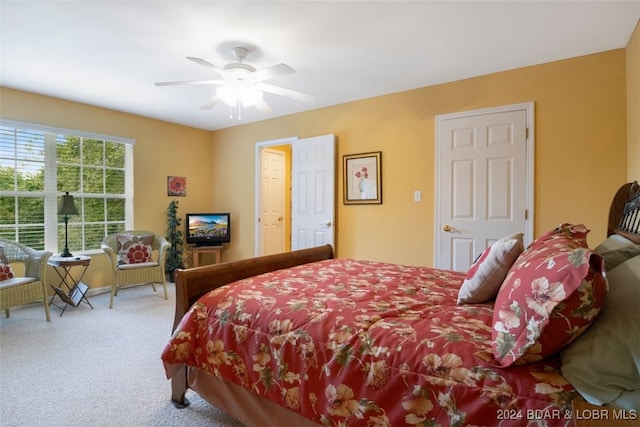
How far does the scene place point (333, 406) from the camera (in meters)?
1.27

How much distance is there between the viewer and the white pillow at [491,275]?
157 cm

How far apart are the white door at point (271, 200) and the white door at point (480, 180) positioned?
2.75m

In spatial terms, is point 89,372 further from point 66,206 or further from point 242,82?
point 242,82

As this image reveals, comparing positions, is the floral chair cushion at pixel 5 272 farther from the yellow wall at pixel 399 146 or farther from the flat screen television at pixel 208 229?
the flat screen television at pixel 208 229

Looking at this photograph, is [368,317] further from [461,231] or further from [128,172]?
[128,172]

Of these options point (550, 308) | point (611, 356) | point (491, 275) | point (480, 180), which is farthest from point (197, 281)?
point (480, 180)

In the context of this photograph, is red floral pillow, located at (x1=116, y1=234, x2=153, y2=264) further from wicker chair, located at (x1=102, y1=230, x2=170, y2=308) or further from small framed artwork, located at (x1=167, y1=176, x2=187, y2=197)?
small framed artwork, located at (x1=167, y1=176, x2=187, y2=197)

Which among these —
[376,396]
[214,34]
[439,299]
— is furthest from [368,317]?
[214,34]

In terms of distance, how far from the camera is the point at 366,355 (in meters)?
1.22

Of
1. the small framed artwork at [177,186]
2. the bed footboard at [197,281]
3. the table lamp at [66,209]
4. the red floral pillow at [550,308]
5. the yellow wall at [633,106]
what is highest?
the yellow wall at [633,106]

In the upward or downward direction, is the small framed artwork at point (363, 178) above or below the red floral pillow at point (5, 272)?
above

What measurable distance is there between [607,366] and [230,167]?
5.24 m

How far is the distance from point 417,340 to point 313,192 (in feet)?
11.0

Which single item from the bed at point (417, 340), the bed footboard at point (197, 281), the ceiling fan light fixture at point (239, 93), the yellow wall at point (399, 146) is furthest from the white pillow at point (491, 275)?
the ceiling fan light fixture at point (239, 93)
